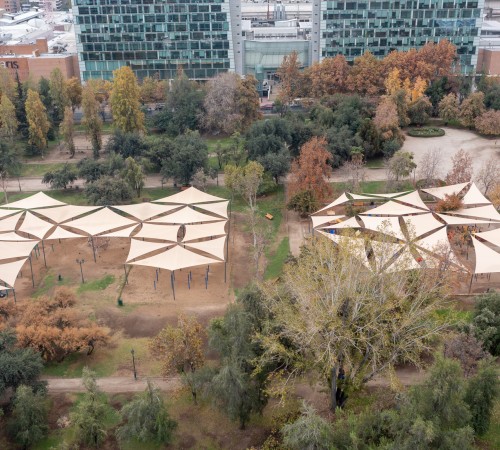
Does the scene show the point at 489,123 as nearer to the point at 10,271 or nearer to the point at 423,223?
the point at 423,223

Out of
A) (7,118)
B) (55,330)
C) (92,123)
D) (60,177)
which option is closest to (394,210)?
(55,330)

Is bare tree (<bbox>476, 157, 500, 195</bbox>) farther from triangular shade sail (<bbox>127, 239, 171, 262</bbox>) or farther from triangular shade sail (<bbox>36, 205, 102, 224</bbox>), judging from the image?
triangular shade sail (<bbox>36, 205, 102, 224</bbox>)

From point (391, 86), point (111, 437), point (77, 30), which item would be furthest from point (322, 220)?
point (77, 30)

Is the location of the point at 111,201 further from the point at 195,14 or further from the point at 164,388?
the point at 195,14

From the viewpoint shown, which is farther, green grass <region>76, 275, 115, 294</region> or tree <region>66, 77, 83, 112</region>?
tree <region>66, 77, 83, 112</region>

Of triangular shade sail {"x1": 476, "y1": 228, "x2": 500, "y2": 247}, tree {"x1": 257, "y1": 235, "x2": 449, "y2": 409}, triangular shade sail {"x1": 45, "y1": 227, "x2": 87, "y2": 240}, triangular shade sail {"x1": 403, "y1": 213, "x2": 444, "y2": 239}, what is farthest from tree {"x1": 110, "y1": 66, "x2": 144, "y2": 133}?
tree {"x1": 257, "y1": 235, "x2": 449, "y2": 409}
